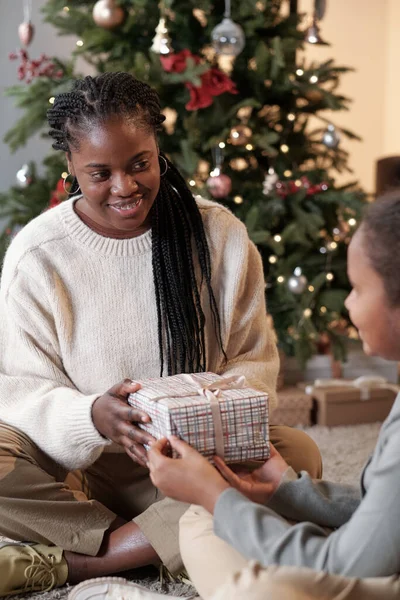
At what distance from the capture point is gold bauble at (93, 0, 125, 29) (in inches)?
103

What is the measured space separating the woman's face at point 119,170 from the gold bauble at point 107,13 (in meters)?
1.20

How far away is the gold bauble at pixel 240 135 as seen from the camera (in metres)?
2.68

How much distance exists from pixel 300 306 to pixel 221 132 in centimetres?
62

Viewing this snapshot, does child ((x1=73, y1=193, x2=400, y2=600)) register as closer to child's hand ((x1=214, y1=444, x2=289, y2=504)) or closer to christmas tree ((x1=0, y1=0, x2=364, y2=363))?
child's hand ((x1=214, y1=444, x2=289, y2=504))

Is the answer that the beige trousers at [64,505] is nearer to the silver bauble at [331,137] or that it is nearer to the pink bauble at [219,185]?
the pink bauble at [219,185]

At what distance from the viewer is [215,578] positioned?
45.5 inches

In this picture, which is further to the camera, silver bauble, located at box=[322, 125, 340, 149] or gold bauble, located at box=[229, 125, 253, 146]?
silver bauble, located at box=[322, 125, 340, 149]

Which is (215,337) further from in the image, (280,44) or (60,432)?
(280,44)

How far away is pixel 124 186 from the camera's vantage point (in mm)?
1499

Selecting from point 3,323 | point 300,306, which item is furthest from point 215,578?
point 300,306

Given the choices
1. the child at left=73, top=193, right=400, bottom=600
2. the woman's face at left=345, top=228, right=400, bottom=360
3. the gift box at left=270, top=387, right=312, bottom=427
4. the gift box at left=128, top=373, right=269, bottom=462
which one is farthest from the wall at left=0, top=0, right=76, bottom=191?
the woman's face at left=345, top=228, right=400, bottom=360

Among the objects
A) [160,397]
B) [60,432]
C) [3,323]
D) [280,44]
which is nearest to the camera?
[160,397]

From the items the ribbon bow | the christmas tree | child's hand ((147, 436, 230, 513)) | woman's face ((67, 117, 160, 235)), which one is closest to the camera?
child's hand ((147, 436, 230, 513))

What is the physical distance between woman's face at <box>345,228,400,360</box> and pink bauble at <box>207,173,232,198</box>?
1.56 meters
